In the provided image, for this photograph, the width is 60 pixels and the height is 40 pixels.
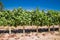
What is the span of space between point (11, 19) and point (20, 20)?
9.24 feet

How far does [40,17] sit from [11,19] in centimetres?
769

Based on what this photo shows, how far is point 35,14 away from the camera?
2041 inches

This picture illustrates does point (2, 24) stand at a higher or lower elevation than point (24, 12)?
lower

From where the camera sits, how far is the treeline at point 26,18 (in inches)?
1937

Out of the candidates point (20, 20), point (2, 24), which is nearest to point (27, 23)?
point (20, 20)

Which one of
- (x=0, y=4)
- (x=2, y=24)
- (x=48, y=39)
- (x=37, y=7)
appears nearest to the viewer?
(x=48, y=39)

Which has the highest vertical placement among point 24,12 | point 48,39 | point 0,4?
point 0,4

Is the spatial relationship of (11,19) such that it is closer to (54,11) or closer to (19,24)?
(19,24)

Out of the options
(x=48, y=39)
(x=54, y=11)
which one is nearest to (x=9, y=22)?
(x=54, y=11)

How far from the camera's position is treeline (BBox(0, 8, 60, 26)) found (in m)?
49.2

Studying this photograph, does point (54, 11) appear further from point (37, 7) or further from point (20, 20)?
point (20, 20)

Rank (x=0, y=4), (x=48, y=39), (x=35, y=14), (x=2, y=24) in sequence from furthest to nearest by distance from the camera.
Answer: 1. (x=0, y=4)
2. (x=35, y=14)
3. (x=2, y=24)
4. (x=48, y=39)

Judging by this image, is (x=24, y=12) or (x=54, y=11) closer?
(x=24, y=12)

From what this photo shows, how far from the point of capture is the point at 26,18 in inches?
1994
